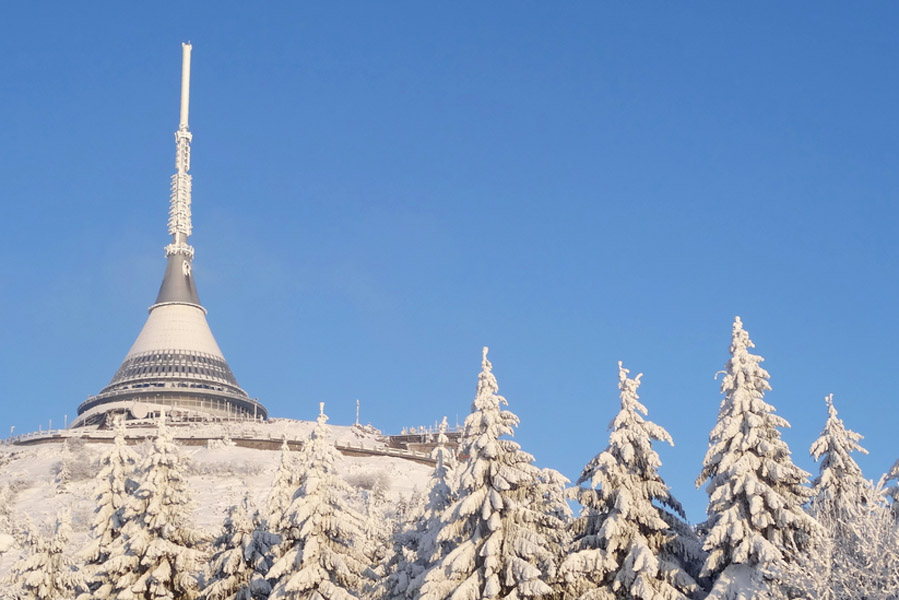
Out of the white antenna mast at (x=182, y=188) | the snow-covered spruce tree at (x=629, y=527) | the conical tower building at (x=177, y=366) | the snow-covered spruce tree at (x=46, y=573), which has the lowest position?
the snow-covered spruce tree at (x=629, y=527)

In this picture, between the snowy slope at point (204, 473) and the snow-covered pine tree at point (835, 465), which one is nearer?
the snow-covered pine tree at point (835, 465)

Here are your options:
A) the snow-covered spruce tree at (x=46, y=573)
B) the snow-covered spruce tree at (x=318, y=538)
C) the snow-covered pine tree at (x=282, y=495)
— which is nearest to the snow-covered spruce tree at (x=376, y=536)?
the snow-covered pine tree at (x=282, y=495)

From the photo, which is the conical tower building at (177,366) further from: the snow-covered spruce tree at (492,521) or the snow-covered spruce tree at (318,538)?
the snow-covered spruce tree at (492,521)

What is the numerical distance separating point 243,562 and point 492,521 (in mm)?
10423

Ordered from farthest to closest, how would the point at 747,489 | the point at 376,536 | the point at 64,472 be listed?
the point at 64,472 < the point at 376,536 < the point at 747,489

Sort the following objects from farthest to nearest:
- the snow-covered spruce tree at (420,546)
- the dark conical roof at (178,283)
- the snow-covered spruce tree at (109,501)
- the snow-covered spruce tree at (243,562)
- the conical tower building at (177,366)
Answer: the dark conical roof at (178,283) < the conical tower building at (177,366) < the snow-covered spruce tree at (109,501) < the snow-covered spruce tree at (243,562) < the snow-covered spruce tree at (420,546)

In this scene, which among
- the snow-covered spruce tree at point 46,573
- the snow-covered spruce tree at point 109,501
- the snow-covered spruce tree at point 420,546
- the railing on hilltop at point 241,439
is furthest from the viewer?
the railing on hilltop at point 241,439

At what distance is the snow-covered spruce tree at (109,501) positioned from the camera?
38031 mm

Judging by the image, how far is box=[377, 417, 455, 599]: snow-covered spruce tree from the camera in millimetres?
31703

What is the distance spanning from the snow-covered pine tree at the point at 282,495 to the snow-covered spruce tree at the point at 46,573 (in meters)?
6.49

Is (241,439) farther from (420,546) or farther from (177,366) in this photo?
(420,546)

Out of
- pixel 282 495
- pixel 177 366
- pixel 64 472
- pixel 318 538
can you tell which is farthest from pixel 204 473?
pixel 318 538

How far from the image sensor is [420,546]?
32812 mm

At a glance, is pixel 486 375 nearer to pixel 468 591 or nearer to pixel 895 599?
pixel 468 591
